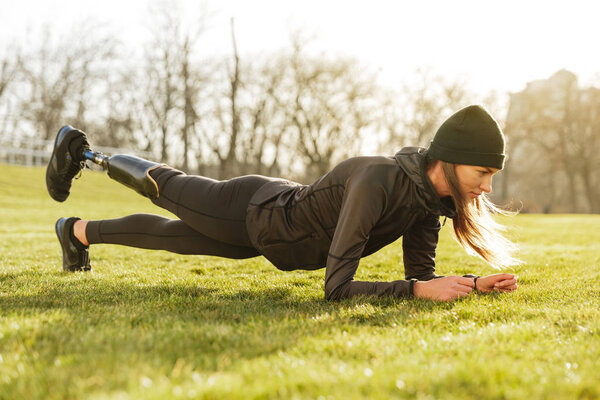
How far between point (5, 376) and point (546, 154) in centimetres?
4630

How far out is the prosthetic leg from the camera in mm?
3945

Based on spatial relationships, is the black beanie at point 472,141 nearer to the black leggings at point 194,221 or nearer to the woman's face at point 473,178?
the woman's face at point 473,178

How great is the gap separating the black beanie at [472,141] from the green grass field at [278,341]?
3.03 feet

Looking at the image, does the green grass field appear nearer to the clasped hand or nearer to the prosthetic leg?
the clasped hand

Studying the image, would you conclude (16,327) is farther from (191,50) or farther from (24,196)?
(191,50)

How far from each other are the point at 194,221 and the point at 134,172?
60cm

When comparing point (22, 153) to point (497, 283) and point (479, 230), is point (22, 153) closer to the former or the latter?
point (479, 230)

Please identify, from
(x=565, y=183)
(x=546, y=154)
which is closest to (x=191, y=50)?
(x=546, y=154)

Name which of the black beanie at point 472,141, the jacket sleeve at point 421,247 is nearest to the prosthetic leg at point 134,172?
the jacket sleeve at point 421,247

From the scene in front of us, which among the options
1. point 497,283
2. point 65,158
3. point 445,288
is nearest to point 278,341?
point 445,288

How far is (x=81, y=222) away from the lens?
4566 mm

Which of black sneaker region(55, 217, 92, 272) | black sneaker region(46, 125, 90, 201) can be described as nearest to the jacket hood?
black sneaker region(46, 125, 90, 201)

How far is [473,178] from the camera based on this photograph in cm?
330

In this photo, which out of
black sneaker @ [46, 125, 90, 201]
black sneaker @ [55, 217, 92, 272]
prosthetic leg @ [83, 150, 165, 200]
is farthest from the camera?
black sneaker @ [55, 217, 92, 272]
